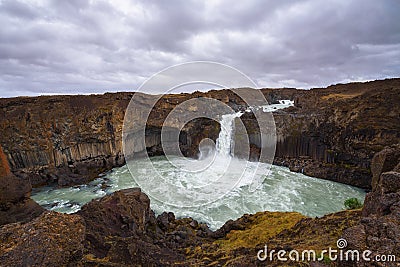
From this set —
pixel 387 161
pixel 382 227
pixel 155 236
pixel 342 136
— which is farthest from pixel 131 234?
pixel 342 136

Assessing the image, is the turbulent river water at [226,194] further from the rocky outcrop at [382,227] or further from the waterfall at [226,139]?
the rocky outcrop at [382,227]

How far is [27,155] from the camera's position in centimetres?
2255

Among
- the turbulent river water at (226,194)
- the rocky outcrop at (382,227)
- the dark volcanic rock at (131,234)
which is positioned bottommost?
the turbulent river water at (226,194)

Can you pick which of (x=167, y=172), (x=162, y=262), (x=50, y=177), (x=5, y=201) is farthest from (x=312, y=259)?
(x=50, y=177)

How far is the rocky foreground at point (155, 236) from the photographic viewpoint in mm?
3719

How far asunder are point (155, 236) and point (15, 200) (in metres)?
6.62

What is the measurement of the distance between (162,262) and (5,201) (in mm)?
8856

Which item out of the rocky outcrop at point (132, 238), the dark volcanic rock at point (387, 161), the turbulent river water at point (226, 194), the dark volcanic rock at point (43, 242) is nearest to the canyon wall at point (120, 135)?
the turbulent river water at point (226, 194)

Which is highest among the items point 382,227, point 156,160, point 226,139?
point 382,227

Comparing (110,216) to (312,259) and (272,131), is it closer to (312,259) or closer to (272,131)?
(312,259)

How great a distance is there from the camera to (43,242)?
378 centimetres

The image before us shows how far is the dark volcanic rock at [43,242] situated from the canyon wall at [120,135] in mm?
18640

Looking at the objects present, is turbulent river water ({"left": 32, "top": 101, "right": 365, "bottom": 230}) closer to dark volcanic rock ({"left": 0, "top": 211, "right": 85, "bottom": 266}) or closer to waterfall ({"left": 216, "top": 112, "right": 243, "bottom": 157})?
waterfall ({"left": 216, "top": 112, "right": 243, "bottom": 157})

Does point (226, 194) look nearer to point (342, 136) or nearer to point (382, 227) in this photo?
point (342, 136)
